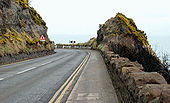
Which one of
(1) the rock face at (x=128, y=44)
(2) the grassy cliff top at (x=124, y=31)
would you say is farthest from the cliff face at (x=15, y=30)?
(2) the grassy cliff top at (x=124, y=31)

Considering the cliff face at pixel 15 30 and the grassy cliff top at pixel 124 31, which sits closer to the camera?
the cliff face at pixel 15 30

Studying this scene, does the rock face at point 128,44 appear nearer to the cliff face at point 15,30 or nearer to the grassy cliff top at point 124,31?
the grassy cliff top at point 124,31

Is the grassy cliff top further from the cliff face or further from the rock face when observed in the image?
the cliff face

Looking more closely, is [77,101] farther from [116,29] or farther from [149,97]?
[116,29]

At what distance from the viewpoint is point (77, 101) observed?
18.8 feet

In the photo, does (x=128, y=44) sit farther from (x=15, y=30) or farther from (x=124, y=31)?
(x=15, y=30)

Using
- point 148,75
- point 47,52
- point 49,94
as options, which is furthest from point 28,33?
point 148,75

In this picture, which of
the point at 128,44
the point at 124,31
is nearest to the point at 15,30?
the point at 128,44

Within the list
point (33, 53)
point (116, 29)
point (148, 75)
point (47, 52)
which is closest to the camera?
point (148, 75)

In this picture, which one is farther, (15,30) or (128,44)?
(128,44)

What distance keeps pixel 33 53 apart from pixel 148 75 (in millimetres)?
22686

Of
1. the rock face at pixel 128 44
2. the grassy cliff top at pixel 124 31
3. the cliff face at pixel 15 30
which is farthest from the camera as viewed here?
the grassy cliff top at pixel 124 31

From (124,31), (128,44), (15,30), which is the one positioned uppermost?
(124,31)

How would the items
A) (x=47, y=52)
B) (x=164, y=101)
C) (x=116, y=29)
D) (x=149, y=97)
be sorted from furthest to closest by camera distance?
1. (x=116, y=29)
2. (x=47, y=52)
3. (x=149, y=97)
4. (x=164, y=101)
